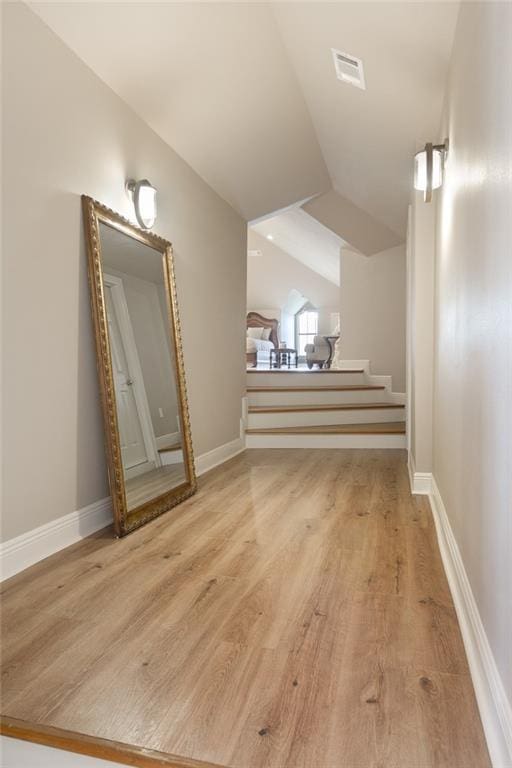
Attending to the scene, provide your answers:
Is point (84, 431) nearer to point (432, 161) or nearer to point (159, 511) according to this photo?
point (159, 511)

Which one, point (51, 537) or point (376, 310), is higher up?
point (376, 310)

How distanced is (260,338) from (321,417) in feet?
19.6

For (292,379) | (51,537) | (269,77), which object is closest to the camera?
(51,537)

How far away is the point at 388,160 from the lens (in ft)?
13.0

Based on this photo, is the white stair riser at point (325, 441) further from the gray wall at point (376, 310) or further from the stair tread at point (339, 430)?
the gray wall at point (376, 310)

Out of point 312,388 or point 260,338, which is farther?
point 260,338

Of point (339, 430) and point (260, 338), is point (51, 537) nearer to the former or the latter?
point (339, 430)

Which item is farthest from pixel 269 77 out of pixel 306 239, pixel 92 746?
pixel 306 239

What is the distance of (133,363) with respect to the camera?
2895mm

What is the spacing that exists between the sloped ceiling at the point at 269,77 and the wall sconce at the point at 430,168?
0.32m

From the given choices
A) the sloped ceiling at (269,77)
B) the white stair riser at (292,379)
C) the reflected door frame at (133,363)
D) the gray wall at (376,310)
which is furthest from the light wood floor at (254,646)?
the gray wall at (376,310)

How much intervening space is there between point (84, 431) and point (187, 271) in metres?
1.69

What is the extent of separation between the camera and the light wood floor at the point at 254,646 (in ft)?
3.75

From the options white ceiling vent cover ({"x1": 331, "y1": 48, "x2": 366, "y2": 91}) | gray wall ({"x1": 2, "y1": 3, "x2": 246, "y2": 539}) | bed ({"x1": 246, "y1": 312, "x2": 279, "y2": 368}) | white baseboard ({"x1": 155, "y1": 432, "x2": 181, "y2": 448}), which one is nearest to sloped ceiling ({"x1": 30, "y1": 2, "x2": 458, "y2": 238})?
white ceiling vent cover ({"x1": 331, "y1": 48, "x2": 366, "y2": 91})
